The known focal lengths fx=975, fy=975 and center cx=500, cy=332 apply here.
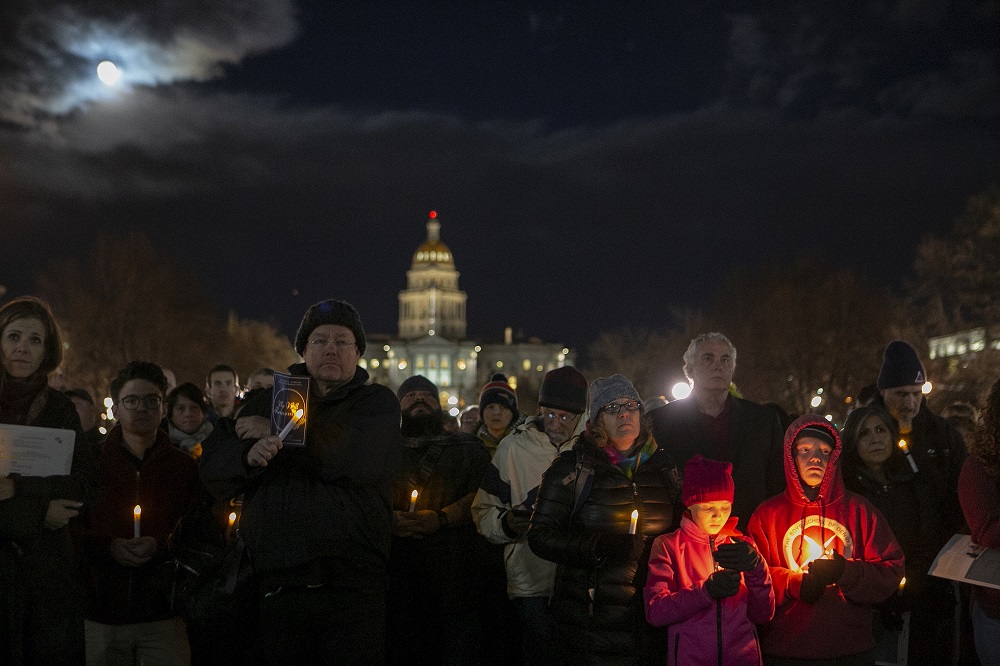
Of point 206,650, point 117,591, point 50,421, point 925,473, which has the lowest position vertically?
point 206,650

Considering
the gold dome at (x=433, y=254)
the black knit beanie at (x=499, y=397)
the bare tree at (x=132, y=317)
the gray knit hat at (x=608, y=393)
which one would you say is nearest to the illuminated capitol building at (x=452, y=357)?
the gold dome at (x=433, y=254)

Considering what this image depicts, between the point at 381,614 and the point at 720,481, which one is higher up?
the point at 720,481

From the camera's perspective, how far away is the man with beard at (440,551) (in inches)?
243

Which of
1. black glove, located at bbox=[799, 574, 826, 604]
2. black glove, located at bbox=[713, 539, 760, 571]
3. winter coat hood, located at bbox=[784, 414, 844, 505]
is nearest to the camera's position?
black glove, located at bbox=[713, 539, 760, 571]

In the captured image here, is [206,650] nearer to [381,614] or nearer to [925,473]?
[381,614]

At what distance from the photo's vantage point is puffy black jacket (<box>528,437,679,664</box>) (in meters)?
4.96

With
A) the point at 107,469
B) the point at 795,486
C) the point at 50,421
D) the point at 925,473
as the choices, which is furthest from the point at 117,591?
the point at 925,473

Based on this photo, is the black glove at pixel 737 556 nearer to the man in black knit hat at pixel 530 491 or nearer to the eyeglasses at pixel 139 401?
the man in black knit hat at pixel 530 491

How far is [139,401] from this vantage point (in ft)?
18.5

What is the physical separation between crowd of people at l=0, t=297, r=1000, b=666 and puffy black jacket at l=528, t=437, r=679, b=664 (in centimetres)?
1

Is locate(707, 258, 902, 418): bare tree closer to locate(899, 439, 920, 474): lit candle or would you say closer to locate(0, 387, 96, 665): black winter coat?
locate(899, 439, 920, 474): lit candle

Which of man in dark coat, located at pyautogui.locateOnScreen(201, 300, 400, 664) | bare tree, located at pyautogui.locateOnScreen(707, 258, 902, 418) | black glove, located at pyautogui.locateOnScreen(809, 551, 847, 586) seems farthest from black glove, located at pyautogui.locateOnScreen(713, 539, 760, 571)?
bare tree, located at pyautogui.locateOnScreen(707, 258, 902, 418)

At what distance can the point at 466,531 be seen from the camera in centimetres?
632

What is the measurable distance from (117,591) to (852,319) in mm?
36619
